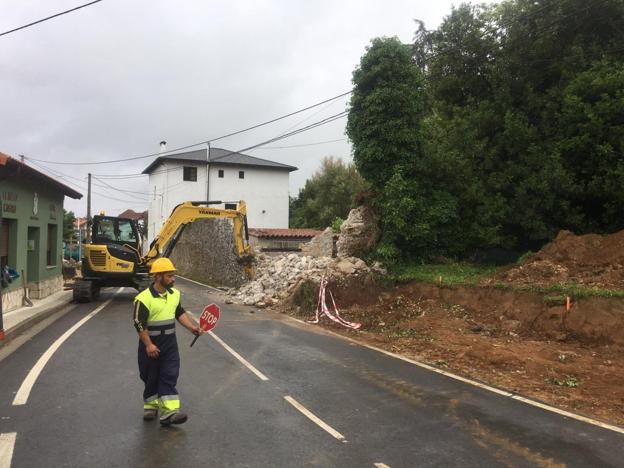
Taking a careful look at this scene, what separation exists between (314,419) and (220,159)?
39216 millimetres

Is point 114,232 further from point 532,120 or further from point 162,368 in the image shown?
point 532,120

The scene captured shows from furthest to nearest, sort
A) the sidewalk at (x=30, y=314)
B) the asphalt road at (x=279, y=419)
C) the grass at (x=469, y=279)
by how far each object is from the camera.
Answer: the sidewalk at (x=30, y=314), the grass at (x=469, y=279), the asphalt road at (x=279, y=419)

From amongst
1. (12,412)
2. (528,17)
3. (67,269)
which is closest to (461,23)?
(528,17)

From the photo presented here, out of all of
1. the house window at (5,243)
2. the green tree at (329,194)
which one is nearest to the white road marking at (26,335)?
the house window at (5,243)

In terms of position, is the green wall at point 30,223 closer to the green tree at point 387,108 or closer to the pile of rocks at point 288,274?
the pile of rocks at point 288,274

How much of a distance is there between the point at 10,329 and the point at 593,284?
13.3 metres

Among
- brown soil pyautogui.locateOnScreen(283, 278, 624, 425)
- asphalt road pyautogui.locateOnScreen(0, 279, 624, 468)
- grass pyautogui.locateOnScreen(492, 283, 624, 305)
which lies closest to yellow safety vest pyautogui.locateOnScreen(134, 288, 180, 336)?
asphalt road pyautogui.locateOnScreen(0, 279, 624, 468)

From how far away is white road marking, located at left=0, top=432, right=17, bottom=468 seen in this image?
4.80 m

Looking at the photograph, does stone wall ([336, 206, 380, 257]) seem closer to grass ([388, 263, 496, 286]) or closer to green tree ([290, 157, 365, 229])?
grass ([388, 263, 496, 286])

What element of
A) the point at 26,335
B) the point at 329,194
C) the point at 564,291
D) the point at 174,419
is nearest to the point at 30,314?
the point at 26,335

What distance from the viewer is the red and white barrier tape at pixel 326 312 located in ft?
46.2

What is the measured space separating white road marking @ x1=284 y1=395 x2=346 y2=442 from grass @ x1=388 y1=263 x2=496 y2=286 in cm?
877

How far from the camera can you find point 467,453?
5254 millimetres

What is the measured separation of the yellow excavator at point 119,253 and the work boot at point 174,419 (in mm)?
13934
